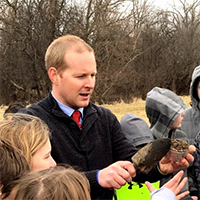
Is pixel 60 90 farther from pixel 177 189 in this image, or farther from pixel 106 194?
pixel 177 189

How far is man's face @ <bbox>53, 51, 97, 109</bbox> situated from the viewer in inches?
90.4

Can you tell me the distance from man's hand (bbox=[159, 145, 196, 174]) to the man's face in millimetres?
704

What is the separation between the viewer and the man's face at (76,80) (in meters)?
2.30

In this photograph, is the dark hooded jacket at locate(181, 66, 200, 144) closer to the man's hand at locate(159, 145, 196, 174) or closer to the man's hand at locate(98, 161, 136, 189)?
the man's hand at locate(159, 145, 196, 174)

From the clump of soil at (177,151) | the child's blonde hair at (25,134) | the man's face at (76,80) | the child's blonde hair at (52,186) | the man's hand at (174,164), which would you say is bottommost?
the man's hand at (174,164)

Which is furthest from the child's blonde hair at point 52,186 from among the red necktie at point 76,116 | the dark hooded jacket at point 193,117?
the dark hooded jacket at point 193,117

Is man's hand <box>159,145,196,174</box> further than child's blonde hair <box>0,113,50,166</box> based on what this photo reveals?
Yes

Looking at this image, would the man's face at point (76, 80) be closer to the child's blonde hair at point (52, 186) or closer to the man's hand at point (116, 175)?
the man's hand at point (116, 175)

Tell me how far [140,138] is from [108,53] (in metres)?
17.5

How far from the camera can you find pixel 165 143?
82.0 inches

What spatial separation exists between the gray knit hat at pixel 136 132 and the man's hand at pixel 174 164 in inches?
22.7

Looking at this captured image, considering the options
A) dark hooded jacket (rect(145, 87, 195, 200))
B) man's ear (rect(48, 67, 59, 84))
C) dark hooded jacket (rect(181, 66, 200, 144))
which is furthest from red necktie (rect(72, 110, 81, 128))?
dark hooded jacket (rect(181, 66, 200, 144))

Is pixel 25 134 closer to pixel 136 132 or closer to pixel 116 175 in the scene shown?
pixel 116 175

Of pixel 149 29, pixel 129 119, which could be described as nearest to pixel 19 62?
pixel 149 29
